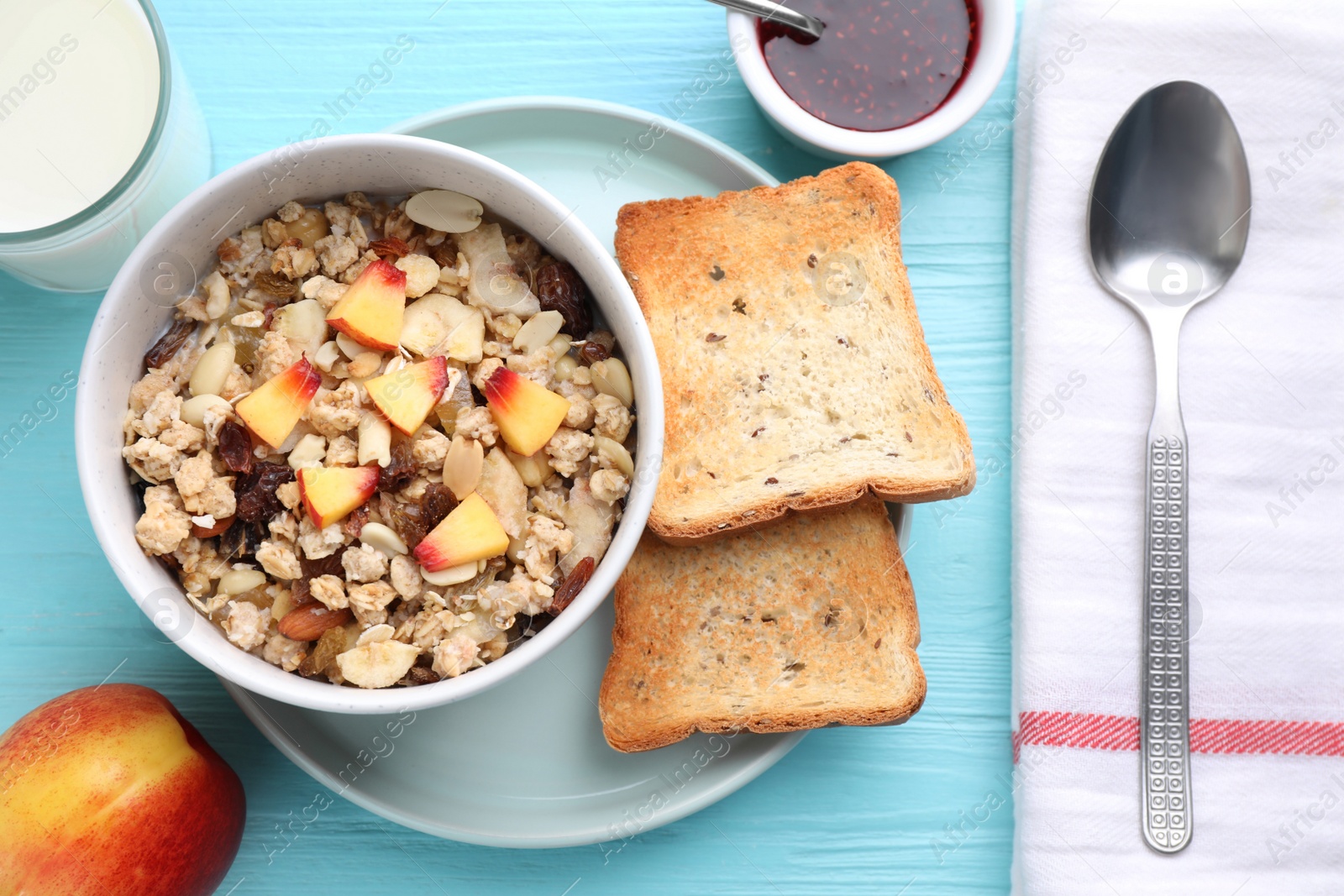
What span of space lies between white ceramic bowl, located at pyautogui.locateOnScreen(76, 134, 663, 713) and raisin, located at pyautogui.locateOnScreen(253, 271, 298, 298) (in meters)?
0.08

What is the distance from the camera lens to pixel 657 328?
1.84 metres

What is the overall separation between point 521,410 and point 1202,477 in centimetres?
136

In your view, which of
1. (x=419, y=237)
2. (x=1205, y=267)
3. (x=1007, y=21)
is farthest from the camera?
(x=1205, y=267)

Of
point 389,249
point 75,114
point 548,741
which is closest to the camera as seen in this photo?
point 389,249

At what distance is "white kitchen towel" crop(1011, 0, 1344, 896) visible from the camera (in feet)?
6.16

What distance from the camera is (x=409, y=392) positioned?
4.62ft

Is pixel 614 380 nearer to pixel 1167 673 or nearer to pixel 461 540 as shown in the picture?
pixel 461 540

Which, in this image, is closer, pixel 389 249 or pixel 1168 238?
pixel 389 249

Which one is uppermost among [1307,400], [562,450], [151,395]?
[151,395]

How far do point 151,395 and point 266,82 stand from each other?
0.80 metres

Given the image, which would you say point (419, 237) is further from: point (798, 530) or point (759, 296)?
point (798, 530)

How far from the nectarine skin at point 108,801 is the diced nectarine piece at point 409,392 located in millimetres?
735

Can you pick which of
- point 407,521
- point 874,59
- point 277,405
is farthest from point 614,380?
point 874,59

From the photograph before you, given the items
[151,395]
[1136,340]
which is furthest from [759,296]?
[151,395]
